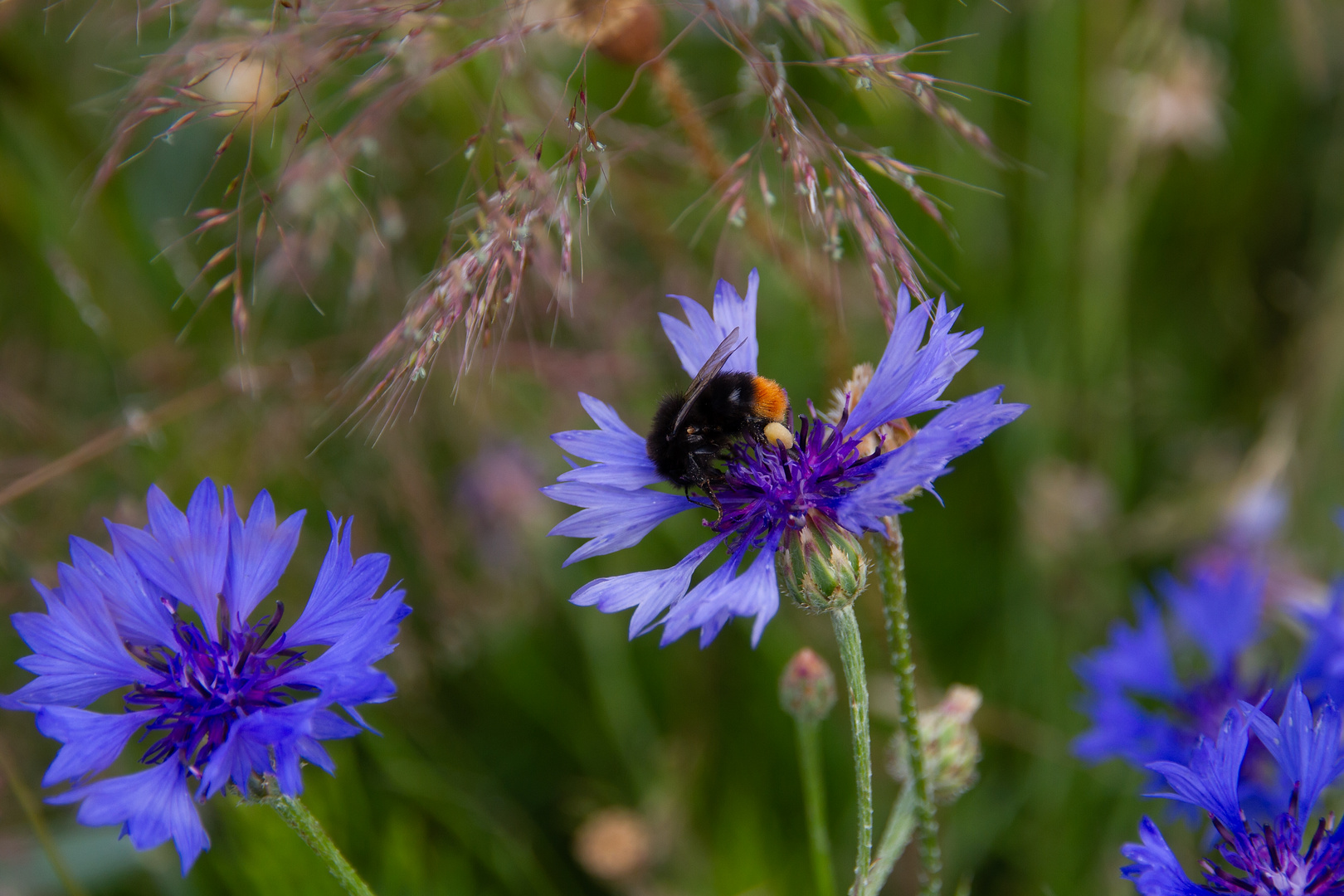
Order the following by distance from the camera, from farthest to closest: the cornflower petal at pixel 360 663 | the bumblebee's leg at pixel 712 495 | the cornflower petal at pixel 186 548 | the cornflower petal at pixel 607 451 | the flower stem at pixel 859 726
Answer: the bumblebee's leg at pixel 712 495
the cornflower petal at pixel 607 451
the cornflower petal at pixel 186 548
the flower stem at pixel 859 726
the cornflower petal at pixel 360 663

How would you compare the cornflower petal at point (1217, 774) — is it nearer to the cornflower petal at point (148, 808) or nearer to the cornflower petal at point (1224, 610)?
the cornflower petal at point (1224, 610)

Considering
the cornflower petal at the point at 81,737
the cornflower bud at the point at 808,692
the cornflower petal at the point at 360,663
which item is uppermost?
the cornflower petal at the point at 81,737

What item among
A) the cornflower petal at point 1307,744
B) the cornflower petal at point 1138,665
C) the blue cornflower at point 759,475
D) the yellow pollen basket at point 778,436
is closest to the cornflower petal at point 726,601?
the blue cornflower at point 759,475

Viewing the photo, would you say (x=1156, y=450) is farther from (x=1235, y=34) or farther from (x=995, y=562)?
(x=1235, y=34)

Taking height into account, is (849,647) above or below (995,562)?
above

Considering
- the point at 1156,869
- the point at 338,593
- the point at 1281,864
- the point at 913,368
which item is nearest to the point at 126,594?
the point at 338,593

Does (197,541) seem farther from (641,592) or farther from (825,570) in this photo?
(825,570)

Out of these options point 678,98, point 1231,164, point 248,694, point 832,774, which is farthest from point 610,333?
point 1231,164

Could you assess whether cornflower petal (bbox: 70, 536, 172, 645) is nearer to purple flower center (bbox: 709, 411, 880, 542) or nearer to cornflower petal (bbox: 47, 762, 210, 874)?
cornflower petal (bbox: 47, 762, 210, 874)
